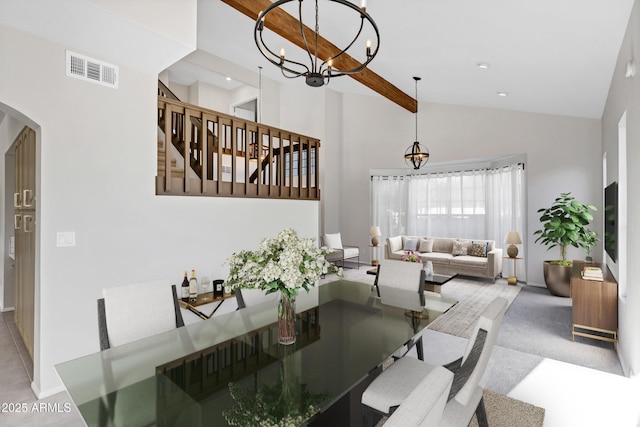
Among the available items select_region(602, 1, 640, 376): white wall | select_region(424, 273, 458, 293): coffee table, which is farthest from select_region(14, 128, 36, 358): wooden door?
select_region(602, 1, 640, 376): white wall

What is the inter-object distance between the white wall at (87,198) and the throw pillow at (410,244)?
5364 millimetres

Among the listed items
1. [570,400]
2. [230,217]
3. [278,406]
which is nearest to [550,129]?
[570,400]

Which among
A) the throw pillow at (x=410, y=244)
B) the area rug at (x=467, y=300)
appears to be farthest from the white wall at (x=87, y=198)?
the throw pillow at (x=410, y=244)

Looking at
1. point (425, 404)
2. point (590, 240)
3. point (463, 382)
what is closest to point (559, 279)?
point (590, 240)

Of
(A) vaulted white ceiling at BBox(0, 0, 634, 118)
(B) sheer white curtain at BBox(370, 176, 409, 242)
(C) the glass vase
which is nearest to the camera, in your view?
(C) the glass vase

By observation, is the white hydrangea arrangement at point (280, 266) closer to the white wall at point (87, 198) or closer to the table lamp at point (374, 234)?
the white wall at point (87, 198)

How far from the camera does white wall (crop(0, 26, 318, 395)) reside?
2.41 metres

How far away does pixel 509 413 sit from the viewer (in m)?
2.17

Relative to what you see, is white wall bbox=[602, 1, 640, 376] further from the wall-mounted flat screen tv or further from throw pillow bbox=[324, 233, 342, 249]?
throw pillow bbox=[324, 233, 342, 249]

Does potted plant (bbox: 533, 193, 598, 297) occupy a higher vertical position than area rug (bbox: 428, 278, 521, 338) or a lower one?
higher

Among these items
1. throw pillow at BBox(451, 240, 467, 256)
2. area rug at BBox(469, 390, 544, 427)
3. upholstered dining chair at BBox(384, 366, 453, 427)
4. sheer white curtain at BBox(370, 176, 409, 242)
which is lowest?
area rug at BBox(469, 390, 544, 427)

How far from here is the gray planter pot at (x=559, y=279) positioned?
16.3 ft

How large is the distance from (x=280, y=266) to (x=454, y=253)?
6.14 meters

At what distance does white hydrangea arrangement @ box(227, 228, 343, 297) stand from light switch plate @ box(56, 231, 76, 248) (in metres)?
1.72
